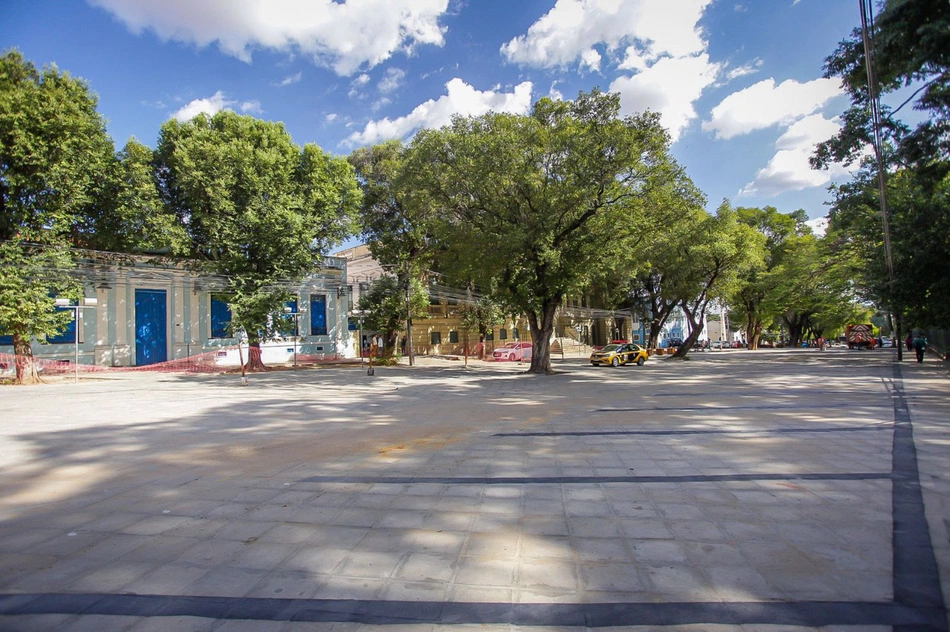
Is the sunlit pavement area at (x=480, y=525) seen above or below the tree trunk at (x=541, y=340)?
below

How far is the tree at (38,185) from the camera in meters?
16.1

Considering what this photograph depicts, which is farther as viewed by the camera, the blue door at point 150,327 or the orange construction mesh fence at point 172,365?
the blue door at point 150,327

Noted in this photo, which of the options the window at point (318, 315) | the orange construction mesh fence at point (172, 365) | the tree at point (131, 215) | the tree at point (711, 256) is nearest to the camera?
the orange construction mesh fence at point (172, 365)

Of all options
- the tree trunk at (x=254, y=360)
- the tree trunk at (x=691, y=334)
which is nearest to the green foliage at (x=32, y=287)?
the tree trunk at (x=254, y=360)

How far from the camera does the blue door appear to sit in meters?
25.2

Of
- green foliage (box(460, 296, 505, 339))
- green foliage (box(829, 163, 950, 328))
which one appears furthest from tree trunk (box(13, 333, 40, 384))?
green foliage (box(829, 163, 950, 328))

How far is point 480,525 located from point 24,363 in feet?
→ 72.0

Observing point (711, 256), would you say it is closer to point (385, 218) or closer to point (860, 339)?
Result: point (385, 218)

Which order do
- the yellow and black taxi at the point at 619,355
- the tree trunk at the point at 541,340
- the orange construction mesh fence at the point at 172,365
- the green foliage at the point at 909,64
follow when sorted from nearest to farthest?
the green foliage at the point at 909,64, the orange construction mesh fence at the point at 172,365, the tree trunk at the point at 541,340, the yellow and black taxi at the point at 619,355

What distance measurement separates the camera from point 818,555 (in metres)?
3.22

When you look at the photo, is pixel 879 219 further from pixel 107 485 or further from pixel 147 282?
pixel 147 282

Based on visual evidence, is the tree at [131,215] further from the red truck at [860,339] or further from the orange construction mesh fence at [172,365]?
the red truck at [860,339]

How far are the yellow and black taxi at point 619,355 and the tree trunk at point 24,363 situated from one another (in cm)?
2608

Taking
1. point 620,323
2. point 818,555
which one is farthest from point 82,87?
point 620,323
